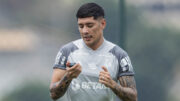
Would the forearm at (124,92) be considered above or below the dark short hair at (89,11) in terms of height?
below

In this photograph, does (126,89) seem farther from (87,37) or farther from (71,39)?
(71,39)

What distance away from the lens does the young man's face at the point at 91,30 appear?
4156 mm

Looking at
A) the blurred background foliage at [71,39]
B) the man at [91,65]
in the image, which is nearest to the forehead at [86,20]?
the man at [91,65]

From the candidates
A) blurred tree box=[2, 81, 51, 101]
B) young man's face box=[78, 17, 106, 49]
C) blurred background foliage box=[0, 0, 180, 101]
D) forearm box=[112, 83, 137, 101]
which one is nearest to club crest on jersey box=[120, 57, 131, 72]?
forearm box=[112, 83, 137, 101]

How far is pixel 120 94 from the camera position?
13.4 feet

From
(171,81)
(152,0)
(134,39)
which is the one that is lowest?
(171,81)

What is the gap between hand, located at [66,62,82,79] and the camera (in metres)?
3.83

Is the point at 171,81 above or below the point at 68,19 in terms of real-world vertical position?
below

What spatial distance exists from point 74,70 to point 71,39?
7.11 ft

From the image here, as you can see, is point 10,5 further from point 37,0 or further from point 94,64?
point 94,64

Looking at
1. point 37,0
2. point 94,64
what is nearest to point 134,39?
point 37,0

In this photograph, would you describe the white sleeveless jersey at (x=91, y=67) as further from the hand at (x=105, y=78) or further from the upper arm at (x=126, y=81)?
the hand at (x=105, y=78)

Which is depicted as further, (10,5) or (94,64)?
(10,5)

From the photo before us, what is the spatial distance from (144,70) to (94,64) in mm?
1971
